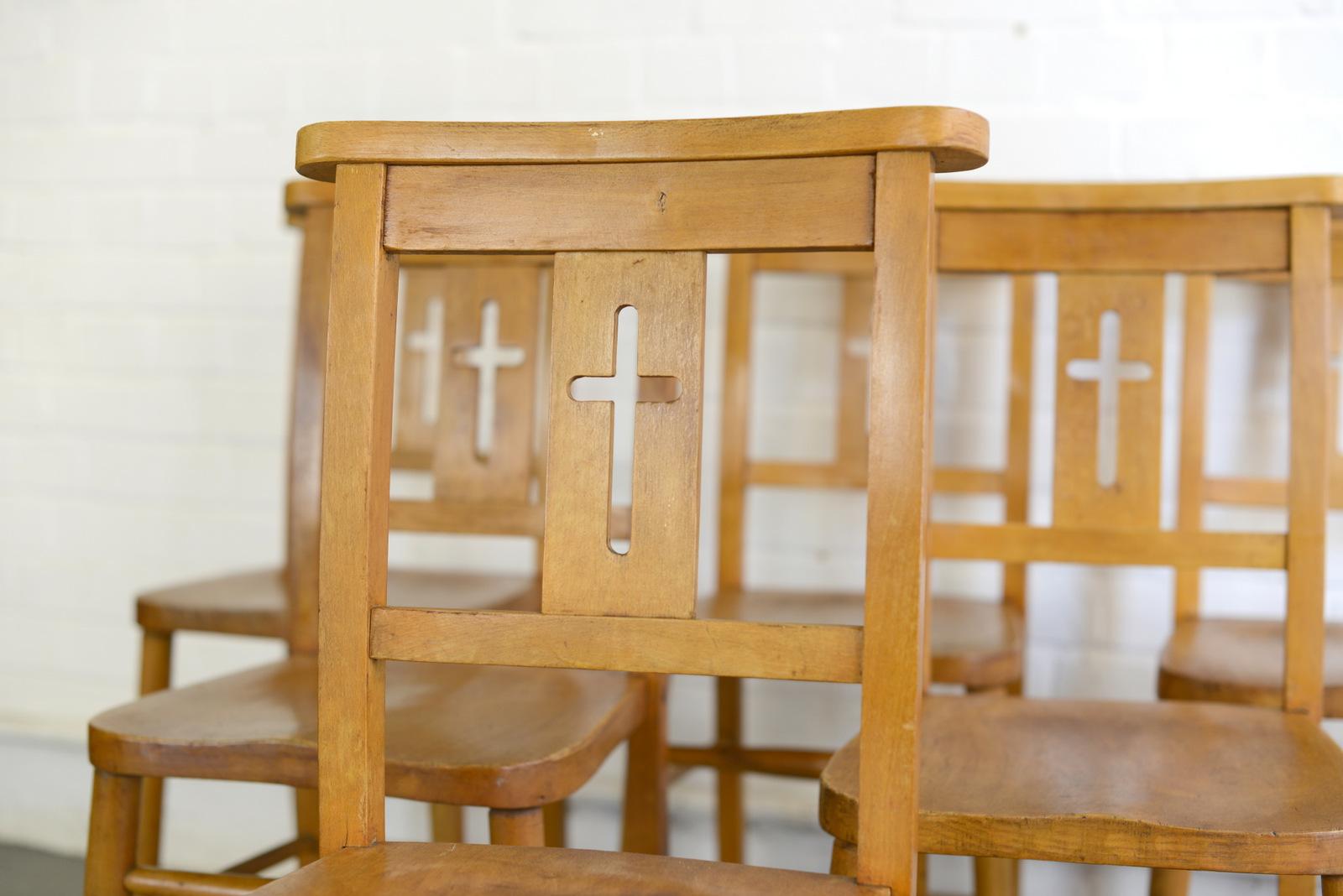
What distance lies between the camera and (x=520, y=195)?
2.55 feet

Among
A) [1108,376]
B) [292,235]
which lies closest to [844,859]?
[1108,376]

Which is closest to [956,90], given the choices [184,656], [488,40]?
[488,40]

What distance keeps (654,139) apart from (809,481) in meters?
0.92

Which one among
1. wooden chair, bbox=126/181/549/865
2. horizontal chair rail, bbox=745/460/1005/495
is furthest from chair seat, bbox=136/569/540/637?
horizontal chair rail, bbox=745/460/1005/495

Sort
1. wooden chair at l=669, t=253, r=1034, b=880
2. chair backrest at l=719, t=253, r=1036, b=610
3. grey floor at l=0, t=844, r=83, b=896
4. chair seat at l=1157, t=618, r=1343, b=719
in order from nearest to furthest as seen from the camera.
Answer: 1. chair seat at l=1157, t=618, r=1343, b=719
2. wooden chair at l=669, t=253, r=1034, b=880
3. chair backrest at l=719, t=253, r=1036, b=610
4. grey floor at l=0, t=844, r=83, b=896

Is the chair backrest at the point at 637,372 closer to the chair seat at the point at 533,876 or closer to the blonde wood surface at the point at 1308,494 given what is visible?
the chair seat at the point at 533,876

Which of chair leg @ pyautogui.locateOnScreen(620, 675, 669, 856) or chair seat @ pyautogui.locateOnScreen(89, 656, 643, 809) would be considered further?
chair leg @ pyautogui.locateOnScreen(620, 675, 669, 856)

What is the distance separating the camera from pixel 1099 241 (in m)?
1.18

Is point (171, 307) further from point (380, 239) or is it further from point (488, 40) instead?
point (380, 239)

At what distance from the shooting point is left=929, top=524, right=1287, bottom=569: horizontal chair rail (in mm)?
1086

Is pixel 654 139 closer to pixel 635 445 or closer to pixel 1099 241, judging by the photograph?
pixel 635 445

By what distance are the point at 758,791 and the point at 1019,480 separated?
635 millimetres

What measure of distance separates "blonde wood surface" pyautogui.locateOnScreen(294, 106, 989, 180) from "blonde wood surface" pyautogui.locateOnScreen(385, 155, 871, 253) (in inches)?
0.4

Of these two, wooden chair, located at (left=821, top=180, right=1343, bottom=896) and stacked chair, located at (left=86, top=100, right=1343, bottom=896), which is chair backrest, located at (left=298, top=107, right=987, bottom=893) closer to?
stacked chair, located at (left=86, top=100, right=1343, bottom=896)
